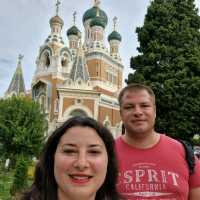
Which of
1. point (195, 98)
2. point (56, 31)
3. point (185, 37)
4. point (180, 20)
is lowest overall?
point (195, 98)

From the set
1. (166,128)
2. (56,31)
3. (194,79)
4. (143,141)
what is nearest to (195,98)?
(194,79)

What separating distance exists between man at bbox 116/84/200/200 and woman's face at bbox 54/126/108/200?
76cm

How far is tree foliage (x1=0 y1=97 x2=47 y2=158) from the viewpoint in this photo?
2281 cm

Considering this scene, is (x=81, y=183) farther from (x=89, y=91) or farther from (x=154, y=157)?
(x=89, y=91)

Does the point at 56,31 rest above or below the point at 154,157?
above

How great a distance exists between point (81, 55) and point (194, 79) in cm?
2130

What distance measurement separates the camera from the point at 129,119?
2340 millimetres

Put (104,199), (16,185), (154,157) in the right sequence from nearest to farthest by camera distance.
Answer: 1. (104,199)
2. (154,157)
3. (16,185)

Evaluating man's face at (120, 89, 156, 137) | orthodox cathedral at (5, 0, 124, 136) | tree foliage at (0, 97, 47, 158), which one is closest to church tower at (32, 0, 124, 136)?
orthodox cathedral at (5, 0, 124, 136)

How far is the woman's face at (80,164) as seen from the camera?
1.39m

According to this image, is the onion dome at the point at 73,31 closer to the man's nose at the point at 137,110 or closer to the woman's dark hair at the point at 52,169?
the man's nose at the point at 137,110

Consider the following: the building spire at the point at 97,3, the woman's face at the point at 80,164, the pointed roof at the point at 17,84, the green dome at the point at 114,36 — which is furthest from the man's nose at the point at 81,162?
the green dome at the point at 114,36

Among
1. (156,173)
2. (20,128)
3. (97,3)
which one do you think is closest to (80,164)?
(156,173)

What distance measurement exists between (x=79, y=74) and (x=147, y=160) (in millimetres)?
29569
